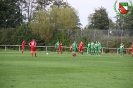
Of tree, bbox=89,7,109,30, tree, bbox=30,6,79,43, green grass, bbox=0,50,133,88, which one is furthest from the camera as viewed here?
tree, bbox=30,6,79,43

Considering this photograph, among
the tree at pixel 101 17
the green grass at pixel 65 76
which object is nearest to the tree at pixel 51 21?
the tree at pixel 101 17

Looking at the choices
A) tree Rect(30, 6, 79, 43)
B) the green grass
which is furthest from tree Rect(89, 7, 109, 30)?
tree Rect(30, 6, 79, 43)

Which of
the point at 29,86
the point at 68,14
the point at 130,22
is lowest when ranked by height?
the point at 29,86

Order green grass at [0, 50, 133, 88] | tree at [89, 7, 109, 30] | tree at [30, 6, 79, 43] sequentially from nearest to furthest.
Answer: green grass at [0, 50, 133, 88] < tree at [89, 7, 109, 30] < tree at [30, 6, 79, 43]

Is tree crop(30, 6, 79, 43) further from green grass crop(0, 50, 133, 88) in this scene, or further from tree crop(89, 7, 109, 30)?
green grass crop(0, 50, 133, 88)

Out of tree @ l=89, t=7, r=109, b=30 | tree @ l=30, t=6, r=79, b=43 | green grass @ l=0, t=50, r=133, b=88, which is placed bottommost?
green grass @ l=0, t=50, r=133, b=88

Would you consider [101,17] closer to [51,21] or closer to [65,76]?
[65,76]

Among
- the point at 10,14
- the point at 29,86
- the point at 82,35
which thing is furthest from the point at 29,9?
the point at 29,86

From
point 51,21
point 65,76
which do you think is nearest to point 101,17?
point 65,76

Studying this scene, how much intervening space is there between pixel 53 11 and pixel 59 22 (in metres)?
1.99

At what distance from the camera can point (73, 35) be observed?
211 ft

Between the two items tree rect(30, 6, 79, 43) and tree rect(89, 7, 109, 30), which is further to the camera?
tree rect(30, 6, 79, 43)

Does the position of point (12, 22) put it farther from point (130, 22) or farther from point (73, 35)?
point (130, 22)

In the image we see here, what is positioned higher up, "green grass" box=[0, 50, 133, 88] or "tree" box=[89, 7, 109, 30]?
"tree" box=[89, 7, 109, 30]
